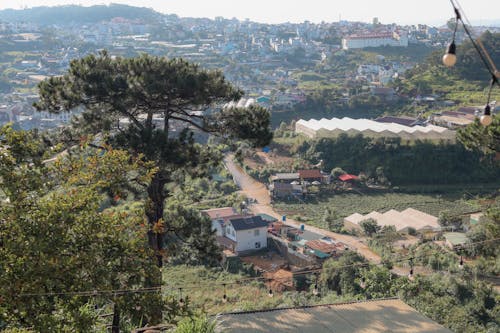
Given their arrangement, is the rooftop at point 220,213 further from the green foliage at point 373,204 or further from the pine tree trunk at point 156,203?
the pine tree trunk at point 156,203

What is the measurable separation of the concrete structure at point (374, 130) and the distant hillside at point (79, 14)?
8276cm

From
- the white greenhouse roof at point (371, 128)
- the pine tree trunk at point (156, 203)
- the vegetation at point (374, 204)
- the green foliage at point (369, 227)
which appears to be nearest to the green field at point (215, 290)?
the pine tree trunk at point (156, 203)

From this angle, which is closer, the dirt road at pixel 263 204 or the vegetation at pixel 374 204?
the dirt road at pixel 263 204

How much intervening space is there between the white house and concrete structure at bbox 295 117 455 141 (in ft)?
39.7

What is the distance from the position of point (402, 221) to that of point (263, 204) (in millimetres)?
5831

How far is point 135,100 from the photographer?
7145 mm

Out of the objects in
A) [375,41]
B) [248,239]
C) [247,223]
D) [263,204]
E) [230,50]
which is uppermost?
[375,41]

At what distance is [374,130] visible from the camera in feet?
85.5

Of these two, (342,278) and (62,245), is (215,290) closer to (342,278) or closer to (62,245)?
(342,278)

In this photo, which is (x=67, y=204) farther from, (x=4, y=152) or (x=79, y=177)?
(x=4, y=152)

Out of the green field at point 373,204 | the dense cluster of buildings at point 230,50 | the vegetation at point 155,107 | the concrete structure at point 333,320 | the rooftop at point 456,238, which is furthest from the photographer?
the dense cluster of buildings at point 230,50

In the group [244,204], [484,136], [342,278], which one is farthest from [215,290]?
[244,204]

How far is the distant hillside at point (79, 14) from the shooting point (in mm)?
101250

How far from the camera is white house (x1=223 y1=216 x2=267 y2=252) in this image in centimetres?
1491
